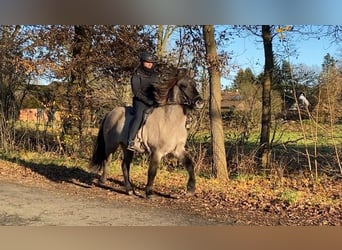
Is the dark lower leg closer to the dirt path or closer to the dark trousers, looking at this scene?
the dirt path

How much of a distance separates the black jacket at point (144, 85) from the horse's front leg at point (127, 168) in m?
0.88

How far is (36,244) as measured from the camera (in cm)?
430

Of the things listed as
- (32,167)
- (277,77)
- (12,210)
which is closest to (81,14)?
(12,210)

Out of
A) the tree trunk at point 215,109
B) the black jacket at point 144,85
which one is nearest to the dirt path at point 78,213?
the black jacket at point 144,85

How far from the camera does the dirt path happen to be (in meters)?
4.96

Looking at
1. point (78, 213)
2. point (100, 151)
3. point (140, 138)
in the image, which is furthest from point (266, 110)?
point (78, 213)

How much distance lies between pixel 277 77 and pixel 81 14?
3.06m

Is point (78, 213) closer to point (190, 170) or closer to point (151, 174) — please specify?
point (151, 174)

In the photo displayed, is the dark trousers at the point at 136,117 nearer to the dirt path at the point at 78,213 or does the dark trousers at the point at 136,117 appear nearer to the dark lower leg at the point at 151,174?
the dark lower leg at the point at 151,174

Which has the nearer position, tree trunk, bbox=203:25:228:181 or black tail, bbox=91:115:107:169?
black tail, bbox=91:115:107:169

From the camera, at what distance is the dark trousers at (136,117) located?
19.0ft

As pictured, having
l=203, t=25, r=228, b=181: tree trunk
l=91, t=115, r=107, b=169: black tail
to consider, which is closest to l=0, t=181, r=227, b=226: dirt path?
l=91, t=115, r=107, b=169: black tail

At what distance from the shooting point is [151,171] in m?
5.80

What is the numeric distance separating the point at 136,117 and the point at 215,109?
1.53 m
